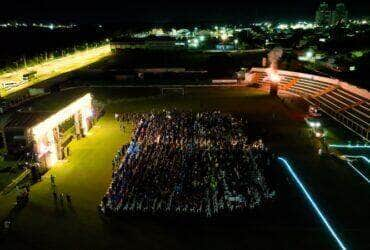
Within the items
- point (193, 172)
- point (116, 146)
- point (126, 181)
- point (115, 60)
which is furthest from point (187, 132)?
point (115, 60)

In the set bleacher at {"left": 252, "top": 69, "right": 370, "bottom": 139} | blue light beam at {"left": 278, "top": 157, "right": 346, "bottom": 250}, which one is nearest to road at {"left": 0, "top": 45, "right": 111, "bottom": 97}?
bleacher at {"left": 252, "top": 69, "right": 370, "bottom": 139}

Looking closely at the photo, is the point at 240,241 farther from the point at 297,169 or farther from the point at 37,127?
the point at 37,127

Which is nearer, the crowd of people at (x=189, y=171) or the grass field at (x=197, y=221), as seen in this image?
the grass field at (x=197, y=221)

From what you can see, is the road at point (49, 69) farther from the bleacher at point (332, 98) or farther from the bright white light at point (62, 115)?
the bleacher at point (332, 98)

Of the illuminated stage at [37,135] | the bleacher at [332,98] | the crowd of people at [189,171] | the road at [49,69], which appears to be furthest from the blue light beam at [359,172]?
the road at [49,69]

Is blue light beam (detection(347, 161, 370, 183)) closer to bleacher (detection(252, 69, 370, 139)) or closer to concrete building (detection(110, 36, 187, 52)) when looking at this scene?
bleacher (detection(252, 69, 370, 139))

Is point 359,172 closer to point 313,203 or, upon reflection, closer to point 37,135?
point 313,203

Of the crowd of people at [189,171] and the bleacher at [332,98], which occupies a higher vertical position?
the bleacher at [332,98]
